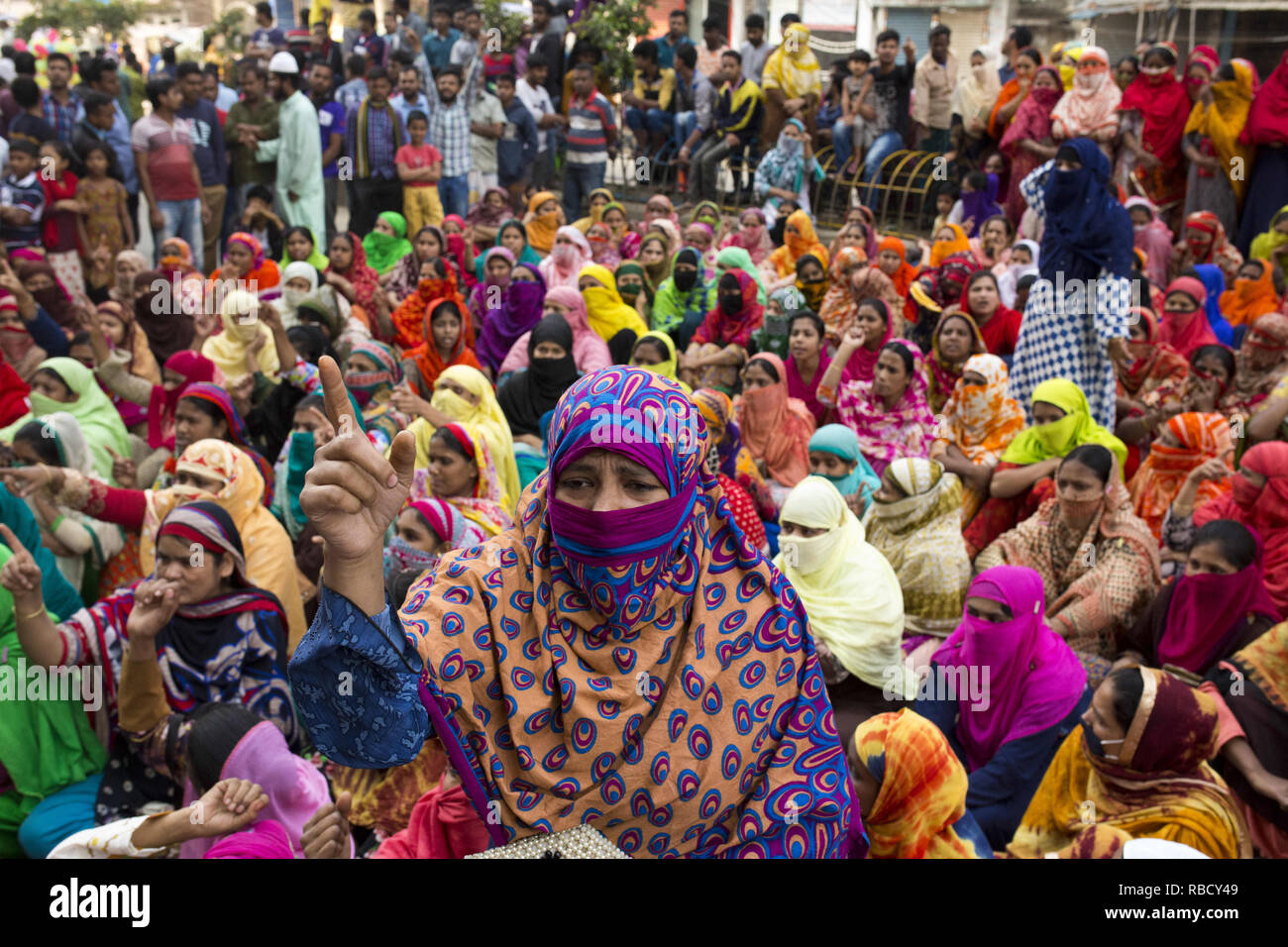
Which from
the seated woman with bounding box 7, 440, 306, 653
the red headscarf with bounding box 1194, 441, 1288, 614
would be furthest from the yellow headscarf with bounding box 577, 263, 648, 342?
the red headscarf with bounding box 1194, 441, 1288, 614

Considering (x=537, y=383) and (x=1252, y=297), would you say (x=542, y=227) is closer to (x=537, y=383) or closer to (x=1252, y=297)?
(x=537, y=383)

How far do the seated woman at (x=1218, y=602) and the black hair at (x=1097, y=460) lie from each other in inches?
21.7

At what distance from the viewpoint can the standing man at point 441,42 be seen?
37.3ft

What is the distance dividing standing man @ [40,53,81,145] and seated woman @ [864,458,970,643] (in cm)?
802

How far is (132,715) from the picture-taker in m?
3.28

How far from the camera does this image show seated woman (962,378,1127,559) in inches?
205

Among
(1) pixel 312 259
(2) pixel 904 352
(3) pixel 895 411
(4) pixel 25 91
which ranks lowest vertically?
(3) pixel 895 411

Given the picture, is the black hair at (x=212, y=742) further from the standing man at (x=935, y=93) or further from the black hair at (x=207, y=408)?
the standing man at (x=935, y=93)

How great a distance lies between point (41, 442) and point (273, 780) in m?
2.63

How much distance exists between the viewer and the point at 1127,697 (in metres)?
3.07

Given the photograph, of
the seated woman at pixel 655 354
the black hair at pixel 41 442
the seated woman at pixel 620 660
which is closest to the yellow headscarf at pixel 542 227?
the seated woman at pixel 655 354

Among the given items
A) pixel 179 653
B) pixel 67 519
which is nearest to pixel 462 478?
pixel 179 653
